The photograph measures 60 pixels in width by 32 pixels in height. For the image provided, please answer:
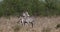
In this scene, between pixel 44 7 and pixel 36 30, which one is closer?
pixel 36 30

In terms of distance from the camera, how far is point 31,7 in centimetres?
2747

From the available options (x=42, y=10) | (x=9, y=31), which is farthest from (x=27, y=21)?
(x=42, y=10)

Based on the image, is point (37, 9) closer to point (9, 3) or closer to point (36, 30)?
point (9, 3)

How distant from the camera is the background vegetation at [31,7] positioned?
26.8 m

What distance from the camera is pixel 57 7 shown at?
1118 inches

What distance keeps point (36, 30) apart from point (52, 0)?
14.5 metres

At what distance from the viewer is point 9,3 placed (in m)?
27.0

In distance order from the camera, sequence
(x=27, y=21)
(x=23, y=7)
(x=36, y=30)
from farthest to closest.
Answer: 1. (x=23, y=7)
2. (x=27, y=21)
3. (x=36, y=30)

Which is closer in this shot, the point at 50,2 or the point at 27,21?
the point at 27,21

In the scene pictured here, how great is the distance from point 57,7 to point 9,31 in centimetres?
1596

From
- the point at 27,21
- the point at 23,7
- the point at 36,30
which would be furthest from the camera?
the point at 23,7

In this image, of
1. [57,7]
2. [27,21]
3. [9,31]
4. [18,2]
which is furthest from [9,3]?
[9,31]

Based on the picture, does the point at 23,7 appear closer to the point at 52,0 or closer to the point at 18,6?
the point at 18,6

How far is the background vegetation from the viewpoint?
26.8 metres
